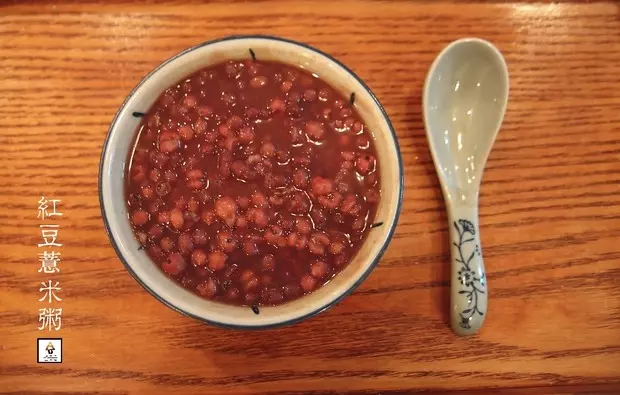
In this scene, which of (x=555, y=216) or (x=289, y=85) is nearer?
(x=289, y=85)

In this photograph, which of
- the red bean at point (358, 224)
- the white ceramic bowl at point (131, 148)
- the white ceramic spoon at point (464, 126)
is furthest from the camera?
the white ceramic spoon at point (464, 126)

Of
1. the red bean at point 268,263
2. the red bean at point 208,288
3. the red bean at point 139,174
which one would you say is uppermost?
the red bean at point 139,174

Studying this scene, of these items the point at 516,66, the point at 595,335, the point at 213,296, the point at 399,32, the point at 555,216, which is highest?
the point at 399,32

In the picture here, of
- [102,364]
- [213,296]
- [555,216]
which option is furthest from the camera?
[555,216]

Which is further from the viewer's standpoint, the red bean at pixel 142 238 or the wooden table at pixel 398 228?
the wooden table at pixel 398 228

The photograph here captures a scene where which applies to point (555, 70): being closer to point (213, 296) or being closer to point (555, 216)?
point (555, 216)

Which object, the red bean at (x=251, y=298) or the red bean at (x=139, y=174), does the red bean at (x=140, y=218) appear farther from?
the red bean at (x=251, y=298)

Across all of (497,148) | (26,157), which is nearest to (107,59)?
(26,157)

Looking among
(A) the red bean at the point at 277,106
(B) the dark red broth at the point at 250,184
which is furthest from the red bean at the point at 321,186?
(A) the red bean at the point at 277,106
